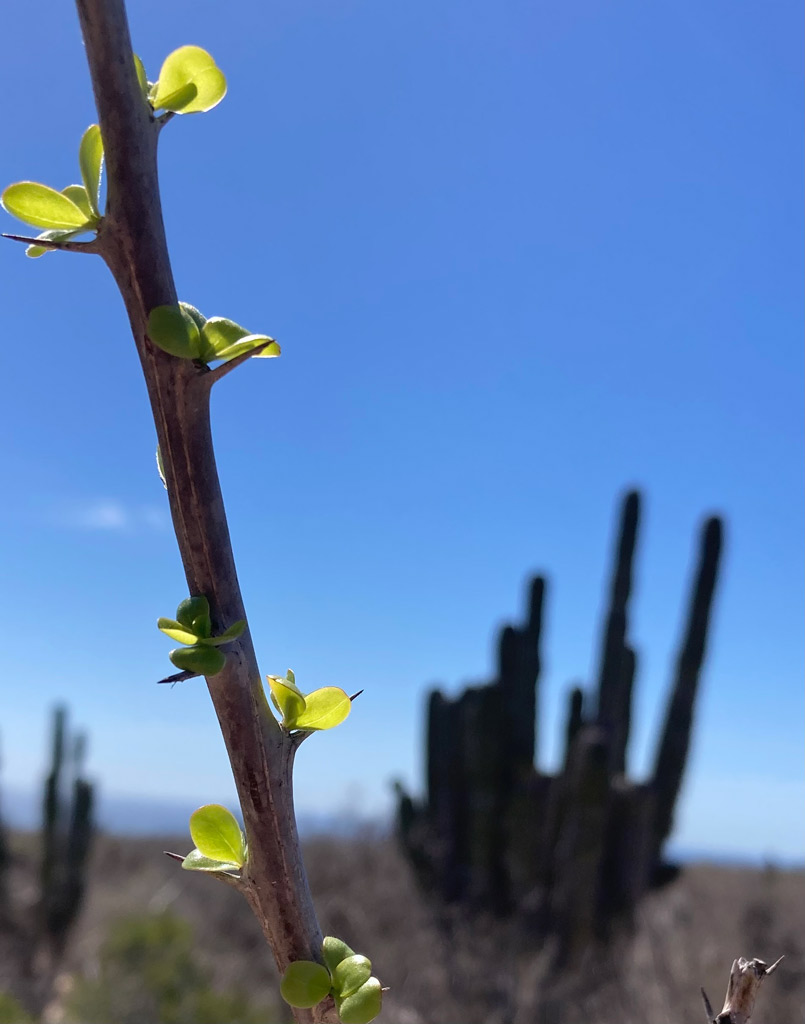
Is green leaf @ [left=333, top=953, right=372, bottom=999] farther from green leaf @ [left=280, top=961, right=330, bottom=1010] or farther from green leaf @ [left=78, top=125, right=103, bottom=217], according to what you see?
green leaf @ [left=78, top=125, right=103, bottom=217]

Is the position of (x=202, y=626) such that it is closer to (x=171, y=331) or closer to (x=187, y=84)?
(x=171, y=331)

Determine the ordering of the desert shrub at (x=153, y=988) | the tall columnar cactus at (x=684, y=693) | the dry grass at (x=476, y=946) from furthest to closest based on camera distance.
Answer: the desert shrub at (x=153, y=988)
the dry grass at (x=476, y=946)
the tall columnar cactus at (x=684, y=693)

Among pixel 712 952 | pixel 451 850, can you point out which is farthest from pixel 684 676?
pixel 712 952

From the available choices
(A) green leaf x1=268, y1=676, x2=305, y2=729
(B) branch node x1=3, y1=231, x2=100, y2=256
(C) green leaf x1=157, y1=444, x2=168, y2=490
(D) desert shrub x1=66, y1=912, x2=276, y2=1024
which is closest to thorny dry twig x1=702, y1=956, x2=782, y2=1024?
(A) green leaf x1=268, y1=676, x2=305, y2=729

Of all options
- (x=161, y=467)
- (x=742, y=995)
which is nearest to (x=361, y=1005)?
(x=742, y=995)

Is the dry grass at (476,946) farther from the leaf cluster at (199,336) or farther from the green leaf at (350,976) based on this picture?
the leaf cluster at (199,336)

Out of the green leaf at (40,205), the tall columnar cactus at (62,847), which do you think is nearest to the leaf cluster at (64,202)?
the green leaf at (40,205)
